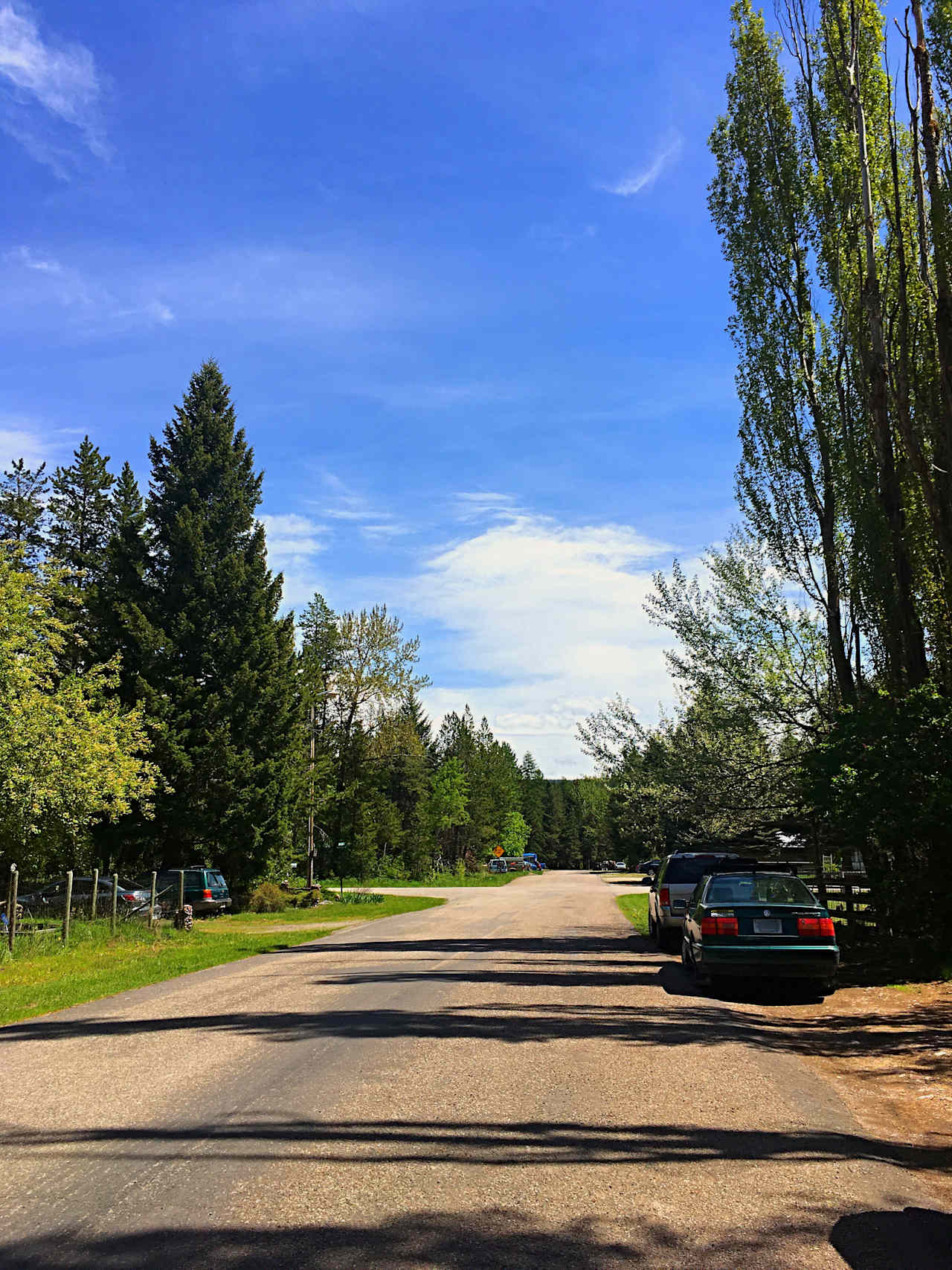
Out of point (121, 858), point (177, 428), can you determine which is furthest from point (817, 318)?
point (121, 858)

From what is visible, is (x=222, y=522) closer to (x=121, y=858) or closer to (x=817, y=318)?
(x=121, y=858)

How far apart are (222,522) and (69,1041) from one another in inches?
1183

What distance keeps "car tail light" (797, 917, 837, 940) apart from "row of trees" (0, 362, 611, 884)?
50.4ft

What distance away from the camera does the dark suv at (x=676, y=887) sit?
1780 centimetres

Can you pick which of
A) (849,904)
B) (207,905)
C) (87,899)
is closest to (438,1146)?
(849,904)

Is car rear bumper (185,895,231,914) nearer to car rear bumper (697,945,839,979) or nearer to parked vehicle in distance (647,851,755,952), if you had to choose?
parked vehicle in distance (647,851,755,952)

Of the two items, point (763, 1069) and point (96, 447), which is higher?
point (96, 447)

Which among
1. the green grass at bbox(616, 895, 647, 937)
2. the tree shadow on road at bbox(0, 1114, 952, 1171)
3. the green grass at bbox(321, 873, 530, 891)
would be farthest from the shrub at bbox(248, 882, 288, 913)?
the tree shadow on road at bbox(0, 1114, 952, 1171)

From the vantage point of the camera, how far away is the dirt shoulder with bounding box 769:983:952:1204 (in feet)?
21.6

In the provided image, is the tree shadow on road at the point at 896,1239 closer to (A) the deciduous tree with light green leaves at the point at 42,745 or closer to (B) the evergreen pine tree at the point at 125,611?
(A) the deciduous tree with light green leaves at the point at 42,745

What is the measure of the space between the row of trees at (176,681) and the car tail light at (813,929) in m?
15.4

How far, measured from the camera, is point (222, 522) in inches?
1486

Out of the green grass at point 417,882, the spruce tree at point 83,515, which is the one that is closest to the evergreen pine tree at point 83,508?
the spruce tree at point 83,515

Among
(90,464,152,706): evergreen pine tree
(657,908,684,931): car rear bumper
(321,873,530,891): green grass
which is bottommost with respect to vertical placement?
(321,873,530,891): green grass
